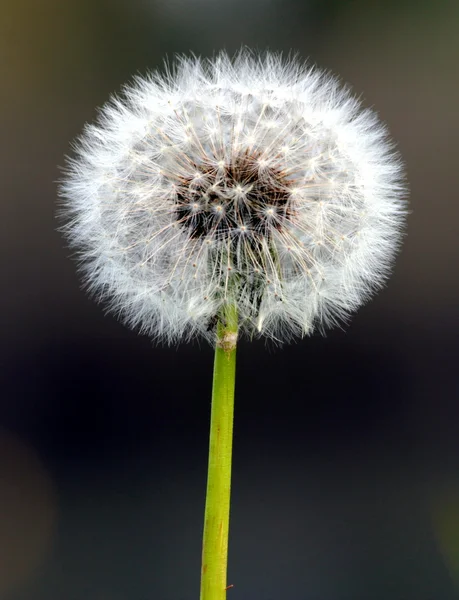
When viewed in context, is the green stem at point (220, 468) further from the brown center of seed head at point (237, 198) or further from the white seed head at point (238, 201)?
the brown center of seed head at point (237, 198)

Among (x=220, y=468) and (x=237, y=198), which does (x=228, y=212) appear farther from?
(x=220, y=468)

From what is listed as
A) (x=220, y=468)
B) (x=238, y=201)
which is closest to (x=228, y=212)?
(x=238, y=201)

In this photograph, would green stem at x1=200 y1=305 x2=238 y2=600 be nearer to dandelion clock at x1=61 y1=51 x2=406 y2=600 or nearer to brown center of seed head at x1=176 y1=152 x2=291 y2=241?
dandelion clock at x1=61 y1=51 x2=406 y2=600

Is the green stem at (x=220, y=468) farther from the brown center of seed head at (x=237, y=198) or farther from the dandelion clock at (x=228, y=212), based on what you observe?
the brown center of seed head at (x=237, y=198)

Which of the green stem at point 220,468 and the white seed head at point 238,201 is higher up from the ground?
the white seed head at point 238,201

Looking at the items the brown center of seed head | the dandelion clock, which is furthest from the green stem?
the brown center of seed head

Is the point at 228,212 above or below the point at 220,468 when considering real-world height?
above

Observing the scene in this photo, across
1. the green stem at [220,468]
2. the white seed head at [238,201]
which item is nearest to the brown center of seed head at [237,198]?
the white seed head at [238,201]
